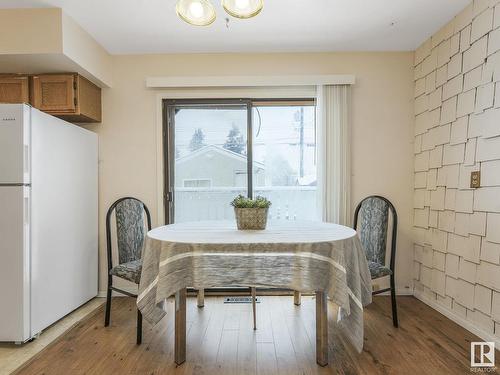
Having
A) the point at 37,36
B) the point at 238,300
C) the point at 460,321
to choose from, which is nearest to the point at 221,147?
the point at 238,300

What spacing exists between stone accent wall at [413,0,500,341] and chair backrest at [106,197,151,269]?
2.69 m

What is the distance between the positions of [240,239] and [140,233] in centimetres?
137

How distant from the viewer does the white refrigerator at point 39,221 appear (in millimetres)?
2254

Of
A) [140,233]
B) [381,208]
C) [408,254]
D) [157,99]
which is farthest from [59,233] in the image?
[408,254]

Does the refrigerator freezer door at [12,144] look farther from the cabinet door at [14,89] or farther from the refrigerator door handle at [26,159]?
the cabinet door at [14,89]

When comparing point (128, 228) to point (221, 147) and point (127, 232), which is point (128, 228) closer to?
point (127, 232)

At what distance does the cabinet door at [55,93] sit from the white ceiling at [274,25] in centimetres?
51

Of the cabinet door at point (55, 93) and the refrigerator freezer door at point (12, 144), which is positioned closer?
the refrigerator freezer door at point (12, 144)

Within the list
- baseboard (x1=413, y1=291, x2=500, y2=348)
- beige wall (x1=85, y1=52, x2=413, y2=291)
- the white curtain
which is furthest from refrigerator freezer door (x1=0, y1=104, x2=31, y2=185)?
baseboard (x1=413, y1=291, x2=500, y2=348)

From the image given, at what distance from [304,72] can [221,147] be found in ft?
3.80

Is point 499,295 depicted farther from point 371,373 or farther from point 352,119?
point 352,119

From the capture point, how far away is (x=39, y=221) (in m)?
2.42

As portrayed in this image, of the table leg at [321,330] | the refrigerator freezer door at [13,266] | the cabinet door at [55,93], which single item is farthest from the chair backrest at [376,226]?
the cabinet door at [55,93]

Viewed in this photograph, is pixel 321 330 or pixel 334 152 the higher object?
pixel 334 152
